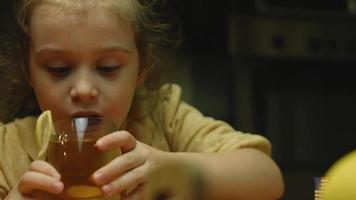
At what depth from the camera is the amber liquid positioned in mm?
749

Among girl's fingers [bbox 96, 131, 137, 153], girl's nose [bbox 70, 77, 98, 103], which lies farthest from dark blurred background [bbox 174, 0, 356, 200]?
girl's fingers [bbox 96, 131, 137, 153]

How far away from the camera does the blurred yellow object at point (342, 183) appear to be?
53 centimetres

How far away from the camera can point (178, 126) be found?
1236 millimetres

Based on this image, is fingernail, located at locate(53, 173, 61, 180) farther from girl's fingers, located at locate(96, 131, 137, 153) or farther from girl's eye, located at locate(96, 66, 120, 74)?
girl's eye, located at locate(96, 66, 120, 74)

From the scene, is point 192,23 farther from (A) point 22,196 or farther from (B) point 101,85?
(A) point 22,196

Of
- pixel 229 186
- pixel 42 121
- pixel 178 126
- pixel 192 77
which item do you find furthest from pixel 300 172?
pixel 42 121

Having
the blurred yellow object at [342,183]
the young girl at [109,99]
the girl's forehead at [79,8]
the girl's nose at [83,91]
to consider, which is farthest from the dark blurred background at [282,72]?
the blurred yellow object at [342,183]

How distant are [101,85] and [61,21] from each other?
0.11m

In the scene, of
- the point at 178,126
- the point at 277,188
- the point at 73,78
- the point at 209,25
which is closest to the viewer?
the point at 73,78

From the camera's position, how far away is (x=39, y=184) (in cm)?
77

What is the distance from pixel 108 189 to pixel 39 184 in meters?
0.07

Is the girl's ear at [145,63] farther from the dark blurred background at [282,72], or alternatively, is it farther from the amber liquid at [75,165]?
the dark blurred background at [282,72]

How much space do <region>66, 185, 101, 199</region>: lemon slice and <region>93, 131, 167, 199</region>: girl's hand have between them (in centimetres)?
1

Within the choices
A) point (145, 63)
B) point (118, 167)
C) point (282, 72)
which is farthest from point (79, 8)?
point (282, 72)
